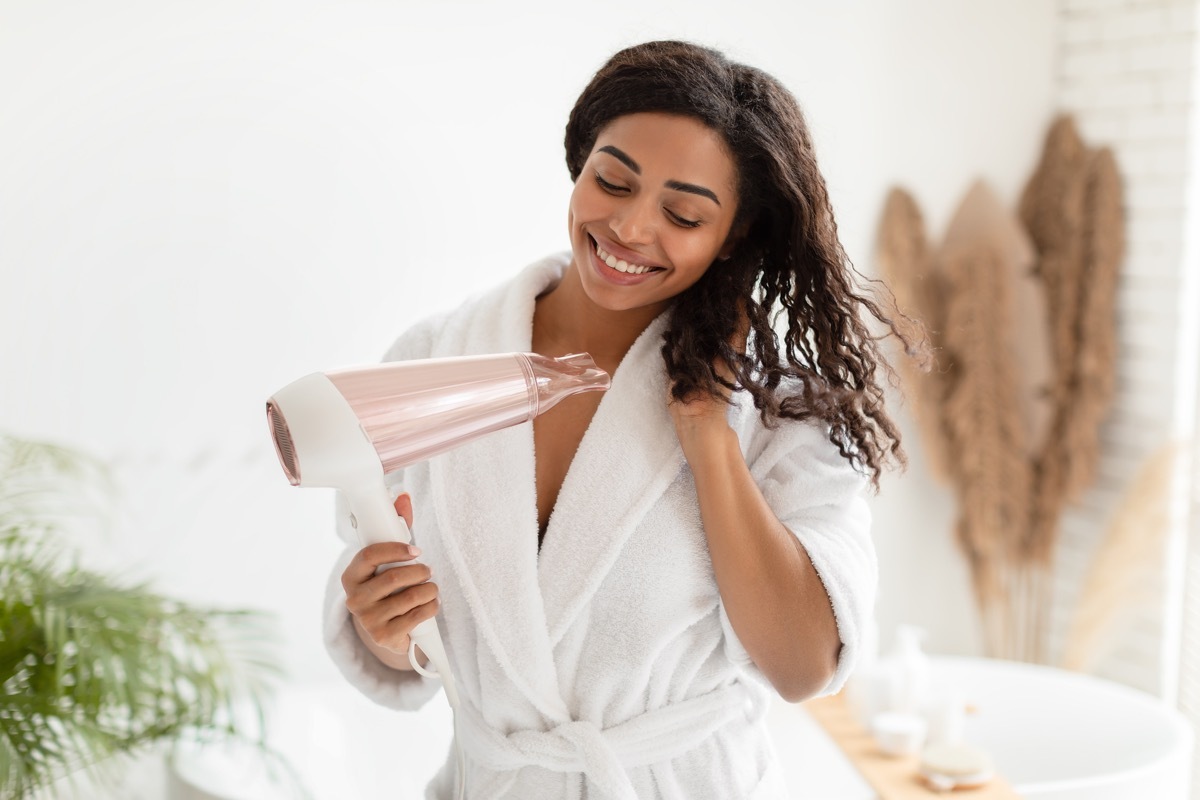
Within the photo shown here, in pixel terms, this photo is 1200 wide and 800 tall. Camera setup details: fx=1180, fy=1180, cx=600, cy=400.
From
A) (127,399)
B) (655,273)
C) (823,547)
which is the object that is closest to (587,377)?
(655,273)

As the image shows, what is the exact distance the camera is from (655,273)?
44.5 inches

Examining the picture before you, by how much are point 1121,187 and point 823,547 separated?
6.23 ft

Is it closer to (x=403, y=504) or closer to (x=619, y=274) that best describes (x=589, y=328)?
(x=619, y=274)

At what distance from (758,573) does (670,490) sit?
132 mm

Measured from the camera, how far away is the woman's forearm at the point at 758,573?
1.12m

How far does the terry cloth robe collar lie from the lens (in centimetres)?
117

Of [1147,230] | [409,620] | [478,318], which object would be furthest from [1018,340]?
[409,620]

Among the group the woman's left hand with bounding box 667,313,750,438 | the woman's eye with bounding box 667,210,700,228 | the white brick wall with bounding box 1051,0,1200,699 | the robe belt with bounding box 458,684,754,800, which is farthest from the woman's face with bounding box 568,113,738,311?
the white brick wall with bounding box 1051,0,1200,699

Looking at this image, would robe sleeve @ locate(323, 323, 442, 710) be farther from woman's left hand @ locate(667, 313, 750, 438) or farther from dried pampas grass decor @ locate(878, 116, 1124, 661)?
dried pampas grass decor @ locate(878, 116, 1124, 661)

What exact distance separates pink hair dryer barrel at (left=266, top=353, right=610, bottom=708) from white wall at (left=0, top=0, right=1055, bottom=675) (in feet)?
4.08

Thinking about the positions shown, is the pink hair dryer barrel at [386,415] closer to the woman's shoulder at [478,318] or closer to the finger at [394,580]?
→ the finger at [394,580]

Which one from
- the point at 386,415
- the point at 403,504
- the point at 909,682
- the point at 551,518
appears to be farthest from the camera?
the point at 909,682

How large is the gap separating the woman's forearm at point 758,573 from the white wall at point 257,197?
1296 mm

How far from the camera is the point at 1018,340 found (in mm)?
2750
